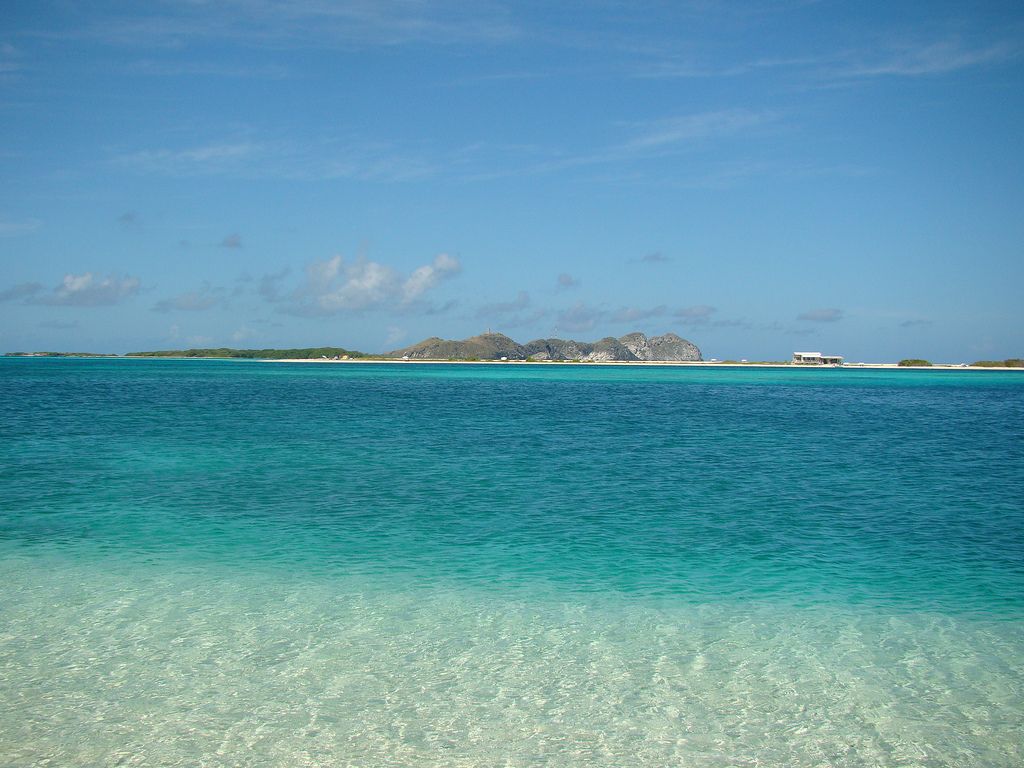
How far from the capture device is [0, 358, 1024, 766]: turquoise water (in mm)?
7578

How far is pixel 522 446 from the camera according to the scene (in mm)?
32656

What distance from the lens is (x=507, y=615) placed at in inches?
437

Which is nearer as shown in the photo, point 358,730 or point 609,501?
point 358,730

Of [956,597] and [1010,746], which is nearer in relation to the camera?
[1010,746]

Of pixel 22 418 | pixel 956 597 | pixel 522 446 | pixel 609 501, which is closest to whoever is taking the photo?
pixel 956 597

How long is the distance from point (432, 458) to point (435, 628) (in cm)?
1810

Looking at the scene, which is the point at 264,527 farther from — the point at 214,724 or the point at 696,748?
the point at 696,748

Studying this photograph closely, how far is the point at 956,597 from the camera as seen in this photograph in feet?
40.1

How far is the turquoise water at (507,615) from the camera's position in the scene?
7.58 metres

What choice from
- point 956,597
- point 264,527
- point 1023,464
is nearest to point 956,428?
point 1023,464

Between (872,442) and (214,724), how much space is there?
35.0 m

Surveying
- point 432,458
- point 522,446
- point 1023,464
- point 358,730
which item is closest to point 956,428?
point 1023,464

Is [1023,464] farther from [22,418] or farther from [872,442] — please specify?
[22,418]

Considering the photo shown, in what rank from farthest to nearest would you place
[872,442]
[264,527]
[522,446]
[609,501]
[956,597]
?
[872,442] < [522,446] < [609,501] < [264,527] < [956,597]
